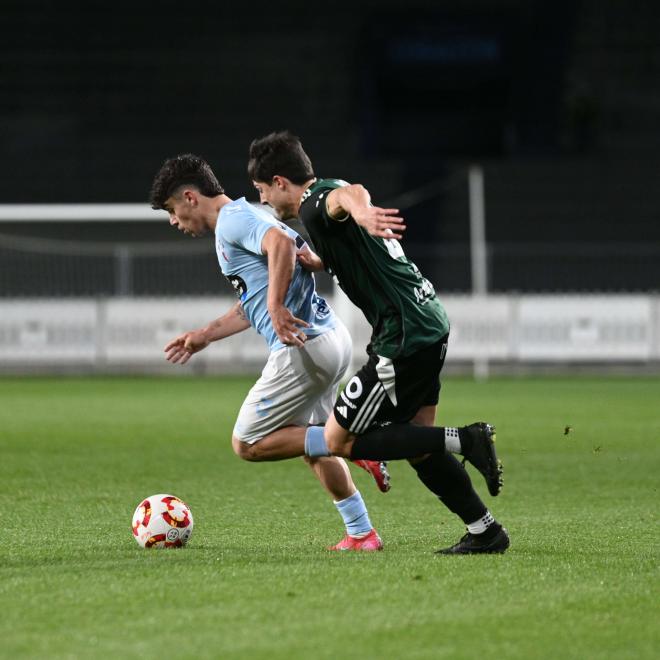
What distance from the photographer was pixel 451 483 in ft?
19.7

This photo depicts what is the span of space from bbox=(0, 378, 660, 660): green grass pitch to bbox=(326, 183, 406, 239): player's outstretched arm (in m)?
1.39

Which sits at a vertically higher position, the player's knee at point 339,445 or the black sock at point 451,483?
the player's knee at point 339,445

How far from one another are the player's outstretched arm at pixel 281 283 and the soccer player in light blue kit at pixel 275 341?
0.34 feet

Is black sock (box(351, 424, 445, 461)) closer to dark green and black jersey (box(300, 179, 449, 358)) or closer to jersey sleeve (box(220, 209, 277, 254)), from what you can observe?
dark green and black jersey (box(300, 179, 449, 358))

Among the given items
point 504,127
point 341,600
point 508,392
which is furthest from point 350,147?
point 341,600

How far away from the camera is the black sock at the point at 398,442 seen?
5762 mm

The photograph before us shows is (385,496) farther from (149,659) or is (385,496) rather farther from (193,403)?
(193,403)

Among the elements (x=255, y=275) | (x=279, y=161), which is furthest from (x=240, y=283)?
(x=279, y=161)

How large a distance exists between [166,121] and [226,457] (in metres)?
21.1

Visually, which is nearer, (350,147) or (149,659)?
(149,659)

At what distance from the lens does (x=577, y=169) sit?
99.2 feet

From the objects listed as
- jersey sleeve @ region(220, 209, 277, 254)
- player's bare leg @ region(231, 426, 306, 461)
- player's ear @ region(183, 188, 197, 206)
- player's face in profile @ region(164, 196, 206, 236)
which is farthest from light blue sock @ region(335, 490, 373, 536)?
player's ear @ region(183, 188, 197, 206)

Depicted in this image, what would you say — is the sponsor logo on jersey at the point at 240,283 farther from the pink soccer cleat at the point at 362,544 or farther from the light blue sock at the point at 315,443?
the pink soccer cleat at the point at 362,544

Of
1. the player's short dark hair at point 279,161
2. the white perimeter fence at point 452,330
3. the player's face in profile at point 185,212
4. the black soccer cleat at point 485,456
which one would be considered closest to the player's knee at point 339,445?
the black soccer cleat at point 485,456
